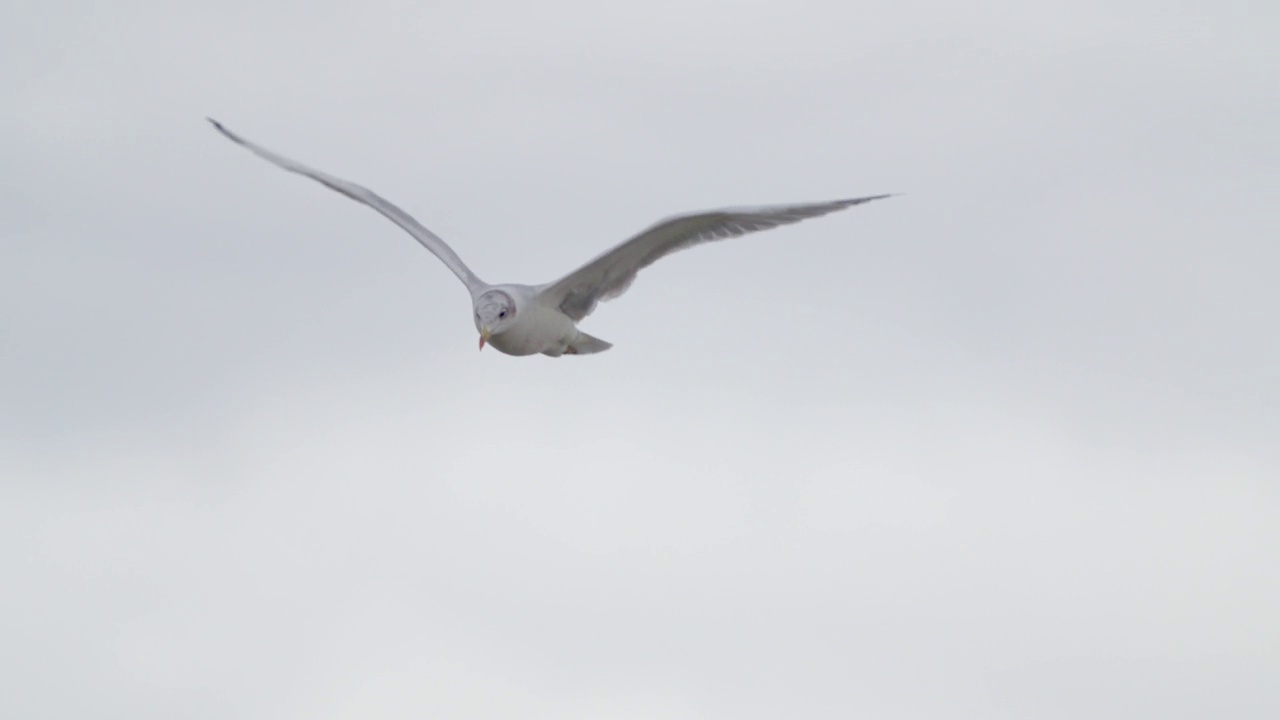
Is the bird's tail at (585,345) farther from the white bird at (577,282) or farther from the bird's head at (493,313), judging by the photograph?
the bird's head at (493,313)

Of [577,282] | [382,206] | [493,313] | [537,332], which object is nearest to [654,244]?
[577,282]

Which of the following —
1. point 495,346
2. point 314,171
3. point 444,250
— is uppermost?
point 314,171

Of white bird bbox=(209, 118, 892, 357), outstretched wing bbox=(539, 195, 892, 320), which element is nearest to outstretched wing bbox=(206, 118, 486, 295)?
white bird bbox=(209, 118, 892, 357)

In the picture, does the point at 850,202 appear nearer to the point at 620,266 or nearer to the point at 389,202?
the point at 620,266

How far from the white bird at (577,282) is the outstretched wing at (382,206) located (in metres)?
0.01

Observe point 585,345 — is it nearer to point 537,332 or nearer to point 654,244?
point 537,332

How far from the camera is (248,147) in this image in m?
20.3

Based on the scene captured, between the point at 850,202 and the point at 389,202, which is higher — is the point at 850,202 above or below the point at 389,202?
below

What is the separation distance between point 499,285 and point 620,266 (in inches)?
45.3

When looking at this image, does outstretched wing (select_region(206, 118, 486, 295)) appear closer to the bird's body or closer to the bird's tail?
the bird's body

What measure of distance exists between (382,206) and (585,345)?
2451mm

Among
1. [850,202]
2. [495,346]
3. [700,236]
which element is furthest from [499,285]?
[850,202]

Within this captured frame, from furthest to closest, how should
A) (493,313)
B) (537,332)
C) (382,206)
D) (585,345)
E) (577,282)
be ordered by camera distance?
1. (382,206)
2. (585,345)
3. (577,282)
4. (537,332)
5. (493,313)

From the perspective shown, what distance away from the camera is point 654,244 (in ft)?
57.6
